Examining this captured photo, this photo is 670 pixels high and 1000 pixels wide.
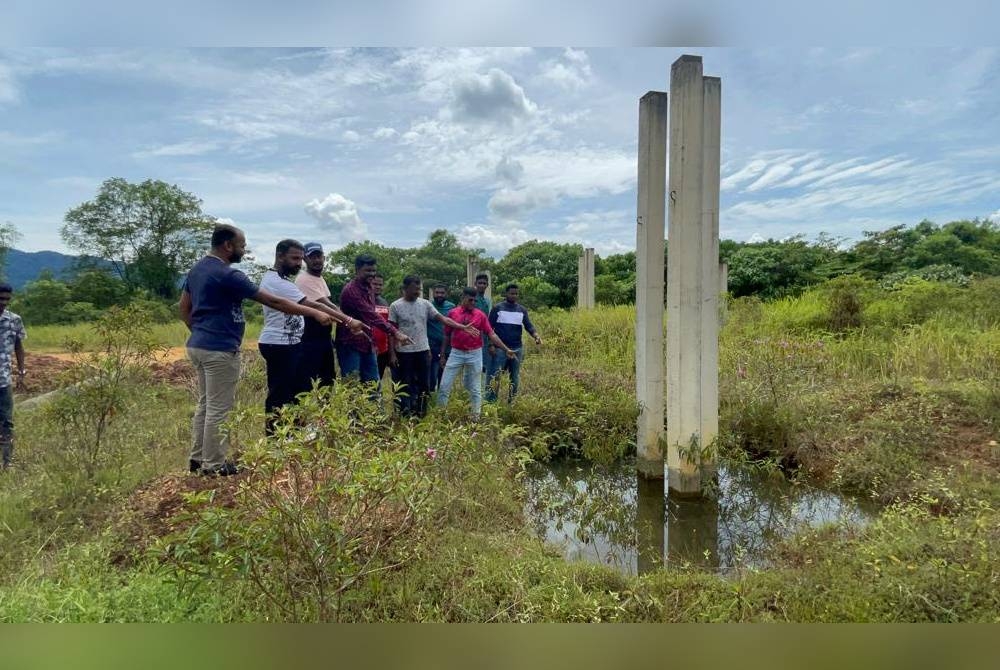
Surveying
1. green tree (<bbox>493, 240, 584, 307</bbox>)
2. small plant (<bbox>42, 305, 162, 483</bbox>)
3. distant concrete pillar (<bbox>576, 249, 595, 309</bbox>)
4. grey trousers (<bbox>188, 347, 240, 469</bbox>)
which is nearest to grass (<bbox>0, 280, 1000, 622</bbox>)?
small plant (<bbox>42, 305, 162, 483</bbox>)

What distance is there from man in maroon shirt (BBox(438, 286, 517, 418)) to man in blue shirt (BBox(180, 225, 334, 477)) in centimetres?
232

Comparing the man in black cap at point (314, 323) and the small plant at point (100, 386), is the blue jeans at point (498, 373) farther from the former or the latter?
the small plant at point (100, 386)

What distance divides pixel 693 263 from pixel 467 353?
8.08ft

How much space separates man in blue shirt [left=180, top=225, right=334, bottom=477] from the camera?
3.39 meters

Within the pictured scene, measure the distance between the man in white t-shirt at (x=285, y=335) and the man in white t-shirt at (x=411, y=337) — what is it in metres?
1.34

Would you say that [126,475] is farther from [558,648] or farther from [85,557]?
[558,648]

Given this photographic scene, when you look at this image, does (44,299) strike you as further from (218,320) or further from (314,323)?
(314,323)

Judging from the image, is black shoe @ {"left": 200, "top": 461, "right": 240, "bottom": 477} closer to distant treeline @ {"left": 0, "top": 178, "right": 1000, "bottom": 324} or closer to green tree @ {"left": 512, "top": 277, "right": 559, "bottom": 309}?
distant treeline @ {"left": 0, "top": 178, "right": 1000, "bottom": 324}

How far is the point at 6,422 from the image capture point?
422cm

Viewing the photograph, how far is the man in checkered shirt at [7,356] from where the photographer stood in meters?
4.13

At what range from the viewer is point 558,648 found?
1.34m

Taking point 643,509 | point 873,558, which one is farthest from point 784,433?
point 873,558

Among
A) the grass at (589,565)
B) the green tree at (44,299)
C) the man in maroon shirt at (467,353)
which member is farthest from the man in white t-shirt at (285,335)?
the man in maroon shirt at (467,353)

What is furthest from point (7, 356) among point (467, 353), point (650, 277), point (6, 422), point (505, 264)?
point (505, 264)
